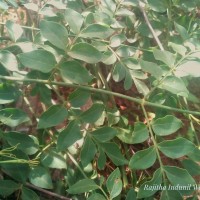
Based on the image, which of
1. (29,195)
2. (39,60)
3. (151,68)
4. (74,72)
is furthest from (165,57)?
(29,195)

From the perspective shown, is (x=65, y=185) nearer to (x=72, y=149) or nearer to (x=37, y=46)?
(x=72, y=149)

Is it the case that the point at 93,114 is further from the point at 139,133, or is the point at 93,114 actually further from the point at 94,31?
the point at 94,31

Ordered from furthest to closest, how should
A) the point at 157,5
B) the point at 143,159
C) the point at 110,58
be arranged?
the point at 157,5, the point at 110,58, the point at 143,159

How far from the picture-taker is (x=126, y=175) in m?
1.26

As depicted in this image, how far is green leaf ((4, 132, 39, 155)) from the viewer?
989 millimetres

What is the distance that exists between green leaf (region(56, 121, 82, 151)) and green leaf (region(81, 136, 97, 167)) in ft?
0.19

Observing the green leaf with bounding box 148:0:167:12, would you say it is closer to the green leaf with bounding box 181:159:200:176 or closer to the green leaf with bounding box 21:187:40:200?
the green leaf with bounding box 181:159:200:176

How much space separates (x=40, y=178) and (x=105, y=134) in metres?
0.27

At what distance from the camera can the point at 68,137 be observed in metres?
0.96

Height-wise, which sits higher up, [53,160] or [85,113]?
[85,113]

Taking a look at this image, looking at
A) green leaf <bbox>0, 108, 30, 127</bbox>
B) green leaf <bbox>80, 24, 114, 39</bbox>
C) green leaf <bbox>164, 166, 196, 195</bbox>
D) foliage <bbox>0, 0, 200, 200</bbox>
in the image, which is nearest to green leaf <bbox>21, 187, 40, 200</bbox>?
foliage <bbox>0, 0, 200, 200</bbox>

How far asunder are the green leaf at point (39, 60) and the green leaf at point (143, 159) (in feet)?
1.27

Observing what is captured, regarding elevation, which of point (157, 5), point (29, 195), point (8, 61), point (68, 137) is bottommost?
point (29, 195)

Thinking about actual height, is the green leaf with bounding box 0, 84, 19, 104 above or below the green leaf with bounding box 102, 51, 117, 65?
below
